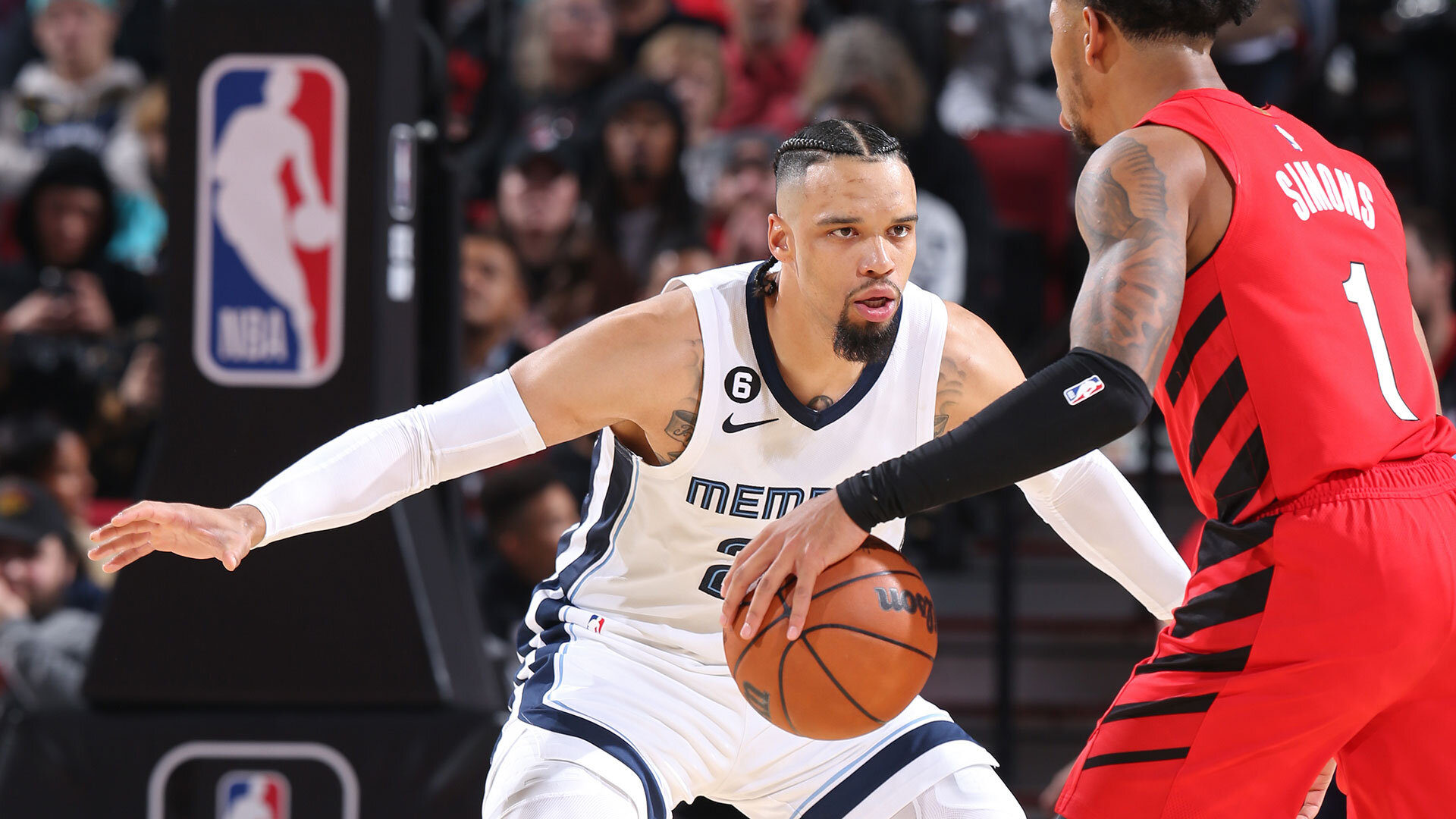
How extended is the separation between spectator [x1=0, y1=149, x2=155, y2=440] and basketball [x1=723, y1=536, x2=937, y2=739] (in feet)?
15.1

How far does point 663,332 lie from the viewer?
3.06m

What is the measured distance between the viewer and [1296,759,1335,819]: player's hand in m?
2.71

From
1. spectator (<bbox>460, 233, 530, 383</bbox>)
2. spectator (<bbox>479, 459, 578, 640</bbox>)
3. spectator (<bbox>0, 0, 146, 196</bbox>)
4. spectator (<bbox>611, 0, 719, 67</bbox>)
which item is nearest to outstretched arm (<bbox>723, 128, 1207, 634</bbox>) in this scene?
spectator (<bbox>479, 459, 578, 640</bbox>)

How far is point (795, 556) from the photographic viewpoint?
7.95 feet

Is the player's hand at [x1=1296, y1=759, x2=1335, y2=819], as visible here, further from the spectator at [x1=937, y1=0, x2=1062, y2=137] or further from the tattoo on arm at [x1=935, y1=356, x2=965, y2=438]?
the spectator at [x1=937, y1=0, x2=1062, y2=137]

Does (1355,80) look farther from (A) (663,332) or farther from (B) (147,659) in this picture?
(B) (147,659)

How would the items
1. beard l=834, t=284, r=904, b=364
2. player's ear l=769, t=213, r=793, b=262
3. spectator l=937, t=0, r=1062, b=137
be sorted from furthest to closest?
spectator l=937, t=0, r=1062, b=137, player's ear l=769, t=213, r=793, b=262, beard l=834, t=284, r=904, b=364

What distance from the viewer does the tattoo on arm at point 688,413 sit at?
3.05 meters

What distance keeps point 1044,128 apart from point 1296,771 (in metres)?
5.38

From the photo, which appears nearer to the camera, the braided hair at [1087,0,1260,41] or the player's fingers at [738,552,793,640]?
the player's fingers at [738,552,793,640]

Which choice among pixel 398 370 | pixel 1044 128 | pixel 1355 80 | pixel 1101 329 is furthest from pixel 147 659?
pixel 1355 80

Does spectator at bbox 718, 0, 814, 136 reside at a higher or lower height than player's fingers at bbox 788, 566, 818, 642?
higher

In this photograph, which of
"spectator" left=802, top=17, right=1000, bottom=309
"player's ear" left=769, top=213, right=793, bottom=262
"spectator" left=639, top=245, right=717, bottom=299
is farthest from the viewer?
"spectator" left=802, top=17, right=1000, bottom=309

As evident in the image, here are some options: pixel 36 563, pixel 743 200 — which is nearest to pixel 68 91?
pixel 36 563
